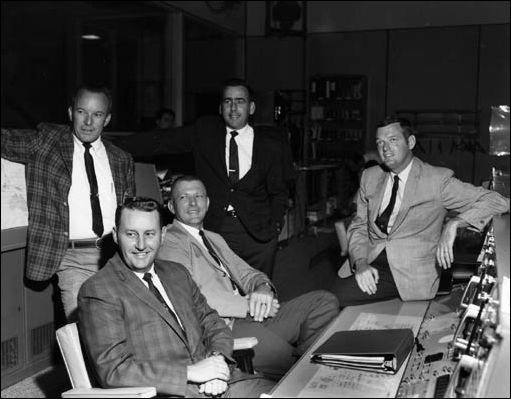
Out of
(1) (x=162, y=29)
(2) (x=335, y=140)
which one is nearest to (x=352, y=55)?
(2) (x=335, y=140)

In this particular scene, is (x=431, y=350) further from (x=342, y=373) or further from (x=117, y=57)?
(x=117, y=57)

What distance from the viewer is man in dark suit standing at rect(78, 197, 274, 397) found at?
2.00m

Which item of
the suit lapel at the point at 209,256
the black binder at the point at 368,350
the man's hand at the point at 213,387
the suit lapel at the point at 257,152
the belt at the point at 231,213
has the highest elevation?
the suit lapel at the point at 257,152

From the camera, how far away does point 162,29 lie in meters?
9.41

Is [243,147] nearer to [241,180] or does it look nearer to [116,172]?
[241,180]

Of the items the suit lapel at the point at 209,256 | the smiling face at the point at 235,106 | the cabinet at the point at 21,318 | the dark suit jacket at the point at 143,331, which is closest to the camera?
the dark suit jacket at the point at 143,331

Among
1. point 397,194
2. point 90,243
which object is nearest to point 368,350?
point 397,194

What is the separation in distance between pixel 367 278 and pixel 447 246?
0.45 m

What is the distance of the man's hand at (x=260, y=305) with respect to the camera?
2.79 meters

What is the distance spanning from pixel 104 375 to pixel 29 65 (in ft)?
22.5

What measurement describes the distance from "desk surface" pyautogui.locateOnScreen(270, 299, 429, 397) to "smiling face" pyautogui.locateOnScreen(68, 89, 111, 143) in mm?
1530

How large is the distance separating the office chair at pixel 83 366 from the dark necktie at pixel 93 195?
1006 mm

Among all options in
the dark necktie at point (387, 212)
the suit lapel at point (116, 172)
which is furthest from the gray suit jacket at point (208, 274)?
the dark necktie at point (387, 212)

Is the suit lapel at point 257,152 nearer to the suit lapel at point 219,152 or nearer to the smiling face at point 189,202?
the suit lapel at point 219,152
